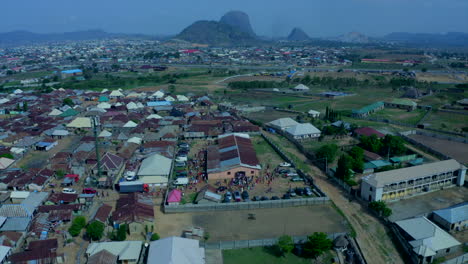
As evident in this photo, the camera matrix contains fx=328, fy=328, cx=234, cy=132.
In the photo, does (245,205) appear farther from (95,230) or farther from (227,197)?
(95,230)

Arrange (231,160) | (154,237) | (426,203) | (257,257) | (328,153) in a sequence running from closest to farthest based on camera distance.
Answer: (257,257)
(154,237)
(426,203)
(231,160)
(328,153)

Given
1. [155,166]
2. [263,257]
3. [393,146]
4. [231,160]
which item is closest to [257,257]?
[263,257]

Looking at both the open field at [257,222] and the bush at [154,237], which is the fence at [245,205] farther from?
the bush at [154,237]

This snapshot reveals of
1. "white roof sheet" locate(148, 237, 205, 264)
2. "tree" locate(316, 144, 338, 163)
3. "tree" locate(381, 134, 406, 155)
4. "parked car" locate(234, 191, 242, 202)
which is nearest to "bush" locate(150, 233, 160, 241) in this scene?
"white roof sheet" locate(148, 237, 205, 264)

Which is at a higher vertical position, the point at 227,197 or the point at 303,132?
the point at 303,132

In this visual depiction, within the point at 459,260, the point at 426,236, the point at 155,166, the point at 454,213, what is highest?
the point at 155,166

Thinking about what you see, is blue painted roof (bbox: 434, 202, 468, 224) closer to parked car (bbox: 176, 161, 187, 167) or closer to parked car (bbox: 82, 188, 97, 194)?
parked car (bbox: 176, 161, 187, 167)
